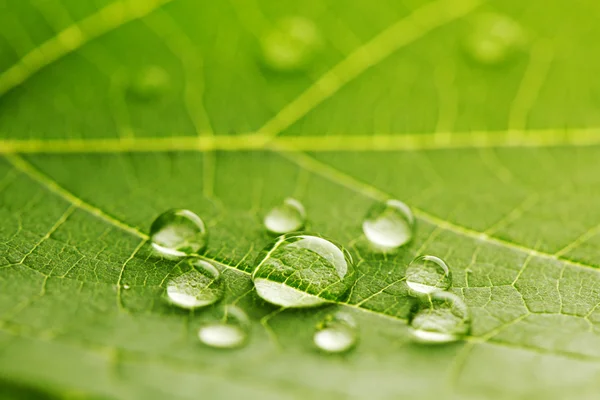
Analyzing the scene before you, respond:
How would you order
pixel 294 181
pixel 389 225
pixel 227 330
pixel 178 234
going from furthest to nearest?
pixel 294 181, pixel 389 225, pixel 178 234, pixel 227 330

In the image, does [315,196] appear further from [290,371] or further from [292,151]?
[290,371]

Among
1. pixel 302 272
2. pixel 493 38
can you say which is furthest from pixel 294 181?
pixel 493 38

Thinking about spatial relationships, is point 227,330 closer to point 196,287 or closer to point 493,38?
point 196,287

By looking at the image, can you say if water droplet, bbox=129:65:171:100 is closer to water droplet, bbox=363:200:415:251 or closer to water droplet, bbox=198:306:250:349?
water droplet, bbox=363:200:415:251

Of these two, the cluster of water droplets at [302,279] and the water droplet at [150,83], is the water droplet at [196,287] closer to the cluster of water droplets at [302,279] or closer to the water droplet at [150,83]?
the cluster of water droplets at [302,279]

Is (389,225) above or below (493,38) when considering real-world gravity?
below

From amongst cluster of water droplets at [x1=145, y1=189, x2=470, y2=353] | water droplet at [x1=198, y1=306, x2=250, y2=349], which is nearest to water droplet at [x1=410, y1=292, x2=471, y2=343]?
cluster of water droplets at [x1=145, y1=189, x2=470, y2=353]

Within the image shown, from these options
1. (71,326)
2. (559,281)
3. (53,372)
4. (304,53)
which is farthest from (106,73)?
(559,281)
